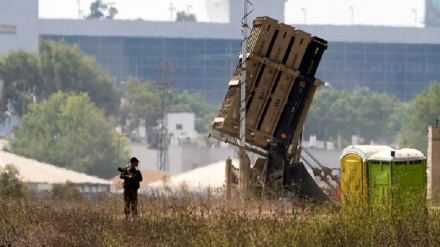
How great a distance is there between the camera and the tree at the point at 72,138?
366ft

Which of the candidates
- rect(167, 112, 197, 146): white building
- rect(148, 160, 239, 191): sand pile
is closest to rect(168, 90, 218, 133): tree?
rect(167, 112, 197, 146): white building

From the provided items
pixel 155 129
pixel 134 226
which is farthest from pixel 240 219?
pixel 155 129

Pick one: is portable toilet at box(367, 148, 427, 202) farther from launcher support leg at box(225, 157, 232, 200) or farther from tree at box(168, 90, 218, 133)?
tree at box(168, 90, 218, 133)

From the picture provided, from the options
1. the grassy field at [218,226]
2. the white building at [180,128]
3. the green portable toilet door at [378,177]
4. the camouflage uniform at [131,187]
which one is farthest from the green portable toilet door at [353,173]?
the white building at [180,128]

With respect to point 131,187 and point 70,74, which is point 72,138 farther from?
point 131,187

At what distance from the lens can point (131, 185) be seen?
33938 mm

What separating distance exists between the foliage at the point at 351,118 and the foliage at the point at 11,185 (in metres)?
98.2

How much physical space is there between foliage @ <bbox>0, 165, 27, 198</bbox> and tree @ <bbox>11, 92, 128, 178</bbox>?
4765 cm

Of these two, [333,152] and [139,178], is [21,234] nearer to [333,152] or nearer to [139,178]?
[139,178]

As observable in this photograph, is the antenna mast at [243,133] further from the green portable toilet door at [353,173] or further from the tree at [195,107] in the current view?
the tree at [195,107]

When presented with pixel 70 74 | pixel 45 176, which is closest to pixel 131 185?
pixel 45 176

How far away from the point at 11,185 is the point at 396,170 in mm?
13741

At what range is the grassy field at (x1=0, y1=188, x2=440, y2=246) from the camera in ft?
86.2

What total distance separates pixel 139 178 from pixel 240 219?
10.9ft
